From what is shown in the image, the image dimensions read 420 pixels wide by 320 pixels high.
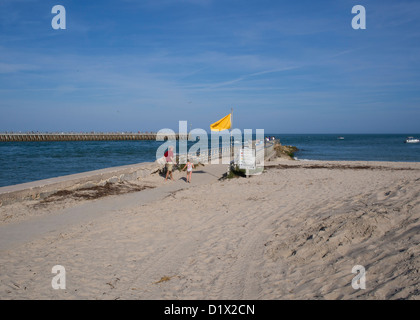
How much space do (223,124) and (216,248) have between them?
35.6 ft

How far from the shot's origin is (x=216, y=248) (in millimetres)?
6496

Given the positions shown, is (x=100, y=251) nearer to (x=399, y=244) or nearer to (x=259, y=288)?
(x=259, y=288)

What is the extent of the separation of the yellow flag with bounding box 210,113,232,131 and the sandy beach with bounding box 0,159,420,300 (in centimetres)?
696

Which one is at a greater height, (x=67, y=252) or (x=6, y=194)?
(x=6, y=194)

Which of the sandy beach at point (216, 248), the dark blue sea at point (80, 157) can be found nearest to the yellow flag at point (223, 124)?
the sandy beach at point (216, 248)

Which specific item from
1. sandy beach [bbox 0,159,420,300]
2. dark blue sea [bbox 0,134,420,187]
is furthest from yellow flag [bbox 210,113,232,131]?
dark blue sea [bbox 0,134,420,187]

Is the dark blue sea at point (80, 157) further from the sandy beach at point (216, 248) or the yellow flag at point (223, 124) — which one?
the sandy beach at point (216, 248)

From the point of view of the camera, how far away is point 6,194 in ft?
30.7

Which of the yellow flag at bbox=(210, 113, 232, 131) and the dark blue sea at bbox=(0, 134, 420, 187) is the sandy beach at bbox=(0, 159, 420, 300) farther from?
the dark blue sea at bbox=(0, 134, 420, 187)

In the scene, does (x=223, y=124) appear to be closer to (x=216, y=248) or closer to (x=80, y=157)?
(x=216, y=248)

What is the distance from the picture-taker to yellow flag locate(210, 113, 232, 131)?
16.5 m

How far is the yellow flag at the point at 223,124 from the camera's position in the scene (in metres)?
16.5

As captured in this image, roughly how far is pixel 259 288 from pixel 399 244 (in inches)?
87.4
